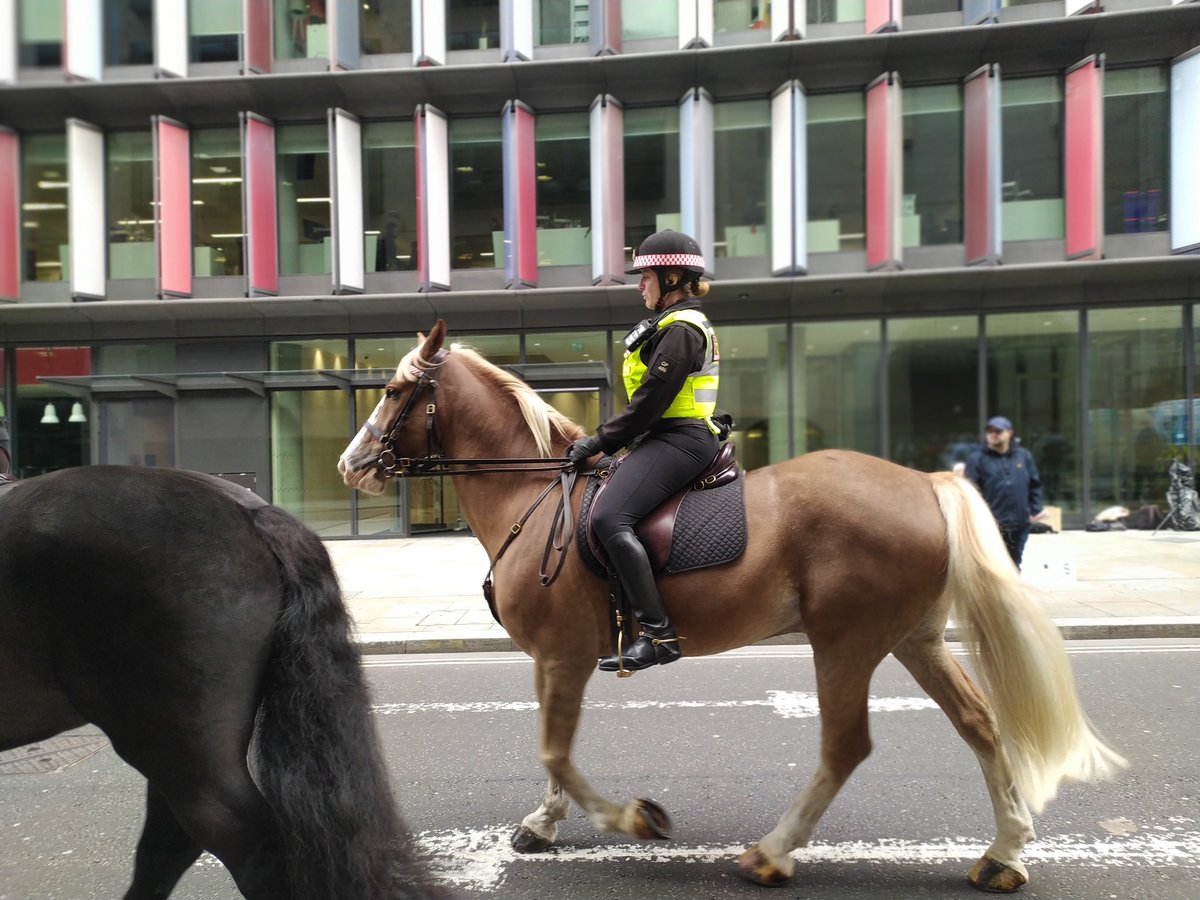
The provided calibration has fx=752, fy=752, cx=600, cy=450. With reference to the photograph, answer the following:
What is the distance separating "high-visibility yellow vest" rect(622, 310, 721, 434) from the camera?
3121 mm

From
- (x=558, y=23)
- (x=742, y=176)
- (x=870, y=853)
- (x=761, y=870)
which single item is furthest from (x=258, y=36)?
(x=870, y=853)

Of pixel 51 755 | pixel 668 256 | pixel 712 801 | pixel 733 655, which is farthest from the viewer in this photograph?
pixel 733 655

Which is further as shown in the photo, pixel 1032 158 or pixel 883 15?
pixel 1032 158

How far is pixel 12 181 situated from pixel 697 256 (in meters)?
17.5

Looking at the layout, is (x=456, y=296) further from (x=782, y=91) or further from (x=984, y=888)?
(x=984, y=888)

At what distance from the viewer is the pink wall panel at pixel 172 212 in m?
15.1

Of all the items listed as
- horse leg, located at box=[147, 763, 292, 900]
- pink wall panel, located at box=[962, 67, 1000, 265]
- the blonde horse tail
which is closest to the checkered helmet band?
the blonde horse tail

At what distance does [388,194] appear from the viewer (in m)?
15.9

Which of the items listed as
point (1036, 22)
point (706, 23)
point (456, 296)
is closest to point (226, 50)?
point (456, 296)

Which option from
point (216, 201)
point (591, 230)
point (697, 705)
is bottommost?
point (697, 705)

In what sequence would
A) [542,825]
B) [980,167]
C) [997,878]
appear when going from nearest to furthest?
[997,878] < [542,825] < [980,167]

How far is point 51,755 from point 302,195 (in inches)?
540

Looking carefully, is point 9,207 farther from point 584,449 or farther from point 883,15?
point 883,15

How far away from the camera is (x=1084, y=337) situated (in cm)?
1491
